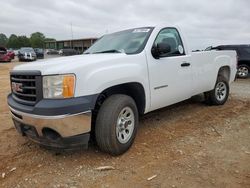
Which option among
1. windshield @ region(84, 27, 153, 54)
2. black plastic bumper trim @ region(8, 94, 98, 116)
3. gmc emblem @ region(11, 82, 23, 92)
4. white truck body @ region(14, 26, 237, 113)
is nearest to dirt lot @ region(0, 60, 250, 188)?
white truck body @ region(14, 26, 237, 113)

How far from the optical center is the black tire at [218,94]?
651cm

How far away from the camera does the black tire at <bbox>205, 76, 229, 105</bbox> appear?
6.51m

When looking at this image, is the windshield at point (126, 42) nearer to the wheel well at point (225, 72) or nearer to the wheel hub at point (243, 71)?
the wheel well at point (225, 72)

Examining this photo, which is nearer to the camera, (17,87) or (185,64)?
(17,87)

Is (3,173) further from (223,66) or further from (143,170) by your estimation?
(223,66)

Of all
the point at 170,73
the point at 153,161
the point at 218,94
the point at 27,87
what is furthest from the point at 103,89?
the point at 218,94

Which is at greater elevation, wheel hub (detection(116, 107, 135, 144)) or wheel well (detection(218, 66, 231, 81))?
wheel well (detection(218, 66, 231, 81))

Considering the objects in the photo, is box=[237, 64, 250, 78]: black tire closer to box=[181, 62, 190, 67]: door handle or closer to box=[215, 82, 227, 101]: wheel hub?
box=[215, 82, 227, 101]: wheel hub

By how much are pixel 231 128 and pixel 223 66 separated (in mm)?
2103

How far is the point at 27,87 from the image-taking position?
11.5 feet

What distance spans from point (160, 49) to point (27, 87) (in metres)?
2.04

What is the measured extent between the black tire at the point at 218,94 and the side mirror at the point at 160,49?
2.49 m

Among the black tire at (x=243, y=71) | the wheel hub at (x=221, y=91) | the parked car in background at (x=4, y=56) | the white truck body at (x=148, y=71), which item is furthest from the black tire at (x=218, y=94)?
the parked car in background at (x=4, y=56)

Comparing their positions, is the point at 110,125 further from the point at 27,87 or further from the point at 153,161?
the point at 27,87
